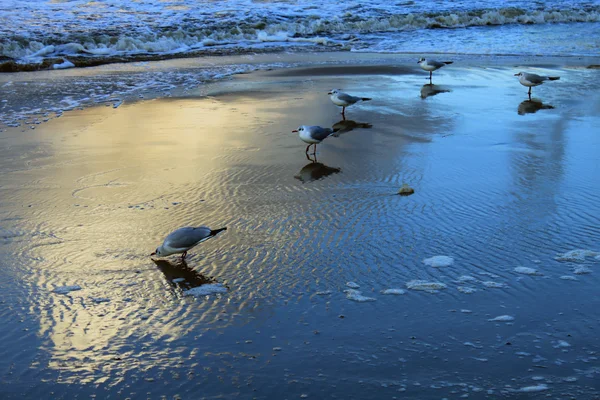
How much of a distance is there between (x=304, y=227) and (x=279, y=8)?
79.0 feet

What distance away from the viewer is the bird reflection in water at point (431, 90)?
10477 mm

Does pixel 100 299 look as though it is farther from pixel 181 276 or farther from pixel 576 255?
pixel 576 255

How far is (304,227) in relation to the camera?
468cm

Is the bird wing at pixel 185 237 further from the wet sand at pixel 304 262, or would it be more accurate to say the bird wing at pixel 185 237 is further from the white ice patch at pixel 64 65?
the white ice patch at pixel 64 65

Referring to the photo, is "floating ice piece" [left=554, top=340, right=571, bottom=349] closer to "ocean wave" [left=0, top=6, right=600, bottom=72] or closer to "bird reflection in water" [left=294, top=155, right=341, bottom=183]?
"bird reflection in water" [left=294, top=155, right=341, bottom=183]

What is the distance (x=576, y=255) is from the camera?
157 inches

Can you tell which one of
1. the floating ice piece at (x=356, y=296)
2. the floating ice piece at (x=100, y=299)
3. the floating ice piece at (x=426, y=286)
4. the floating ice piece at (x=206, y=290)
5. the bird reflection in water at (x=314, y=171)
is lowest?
the floating ice piece at (x=426, y=286)

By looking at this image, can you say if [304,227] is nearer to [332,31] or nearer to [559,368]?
[559,368]

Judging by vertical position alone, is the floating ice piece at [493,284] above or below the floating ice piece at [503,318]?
above

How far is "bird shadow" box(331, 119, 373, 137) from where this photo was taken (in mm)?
8012

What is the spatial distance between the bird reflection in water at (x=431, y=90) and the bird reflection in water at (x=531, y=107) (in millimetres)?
1504

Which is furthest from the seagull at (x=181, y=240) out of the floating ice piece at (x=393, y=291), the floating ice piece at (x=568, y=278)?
the floating ice piece at (x=568, y=278)

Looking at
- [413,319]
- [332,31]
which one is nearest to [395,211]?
[413,319]

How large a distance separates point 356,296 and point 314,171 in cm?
282
